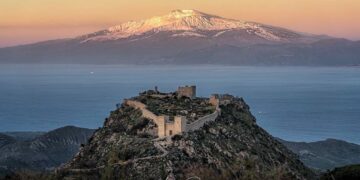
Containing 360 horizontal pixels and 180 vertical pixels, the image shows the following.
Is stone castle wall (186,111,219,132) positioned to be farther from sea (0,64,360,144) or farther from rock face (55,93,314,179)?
sea (0,64,360,144)

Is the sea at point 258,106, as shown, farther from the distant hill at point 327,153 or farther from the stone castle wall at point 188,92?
Answer: the stone castle wall at point 188,92

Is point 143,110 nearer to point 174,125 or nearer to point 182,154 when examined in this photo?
point 174,125

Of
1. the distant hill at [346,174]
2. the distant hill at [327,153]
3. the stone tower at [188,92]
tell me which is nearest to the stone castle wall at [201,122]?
the distant hill at [346,174]

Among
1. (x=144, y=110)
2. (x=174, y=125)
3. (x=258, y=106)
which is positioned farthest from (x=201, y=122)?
(x=258, y=106)

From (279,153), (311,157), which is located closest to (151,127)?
(279,153)

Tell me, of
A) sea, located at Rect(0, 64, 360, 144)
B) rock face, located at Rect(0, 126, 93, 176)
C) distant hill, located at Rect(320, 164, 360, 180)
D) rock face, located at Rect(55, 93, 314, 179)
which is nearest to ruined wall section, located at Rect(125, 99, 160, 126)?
rock face, located at Rect(55, 93, 314, 179)
